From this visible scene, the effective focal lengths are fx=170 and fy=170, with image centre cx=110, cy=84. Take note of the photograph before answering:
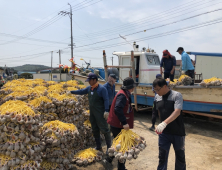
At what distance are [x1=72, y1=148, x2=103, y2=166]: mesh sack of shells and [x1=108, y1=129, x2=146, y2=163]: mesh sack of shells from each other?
1.25m

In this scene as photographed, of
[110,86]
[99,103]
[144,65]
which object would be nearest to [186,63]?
[144,65]

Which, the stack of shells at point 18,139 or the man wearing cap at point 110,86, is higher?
the man wearing cap at point 110,86

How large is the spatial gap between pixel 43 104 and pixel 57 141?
89 cm

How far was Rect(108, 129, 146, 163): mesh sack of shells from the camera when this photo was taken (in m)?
2.52

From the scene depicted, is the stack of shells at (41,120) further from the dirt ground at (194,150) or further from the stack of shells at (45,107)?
the dirt ground at (194,150)

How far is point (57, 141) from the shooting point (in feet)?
9.82

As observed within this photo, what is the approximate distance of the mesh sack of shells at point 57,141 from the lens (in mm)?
2994

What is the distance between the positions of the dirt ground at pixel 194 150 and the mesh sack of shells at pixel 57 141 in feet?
2.15

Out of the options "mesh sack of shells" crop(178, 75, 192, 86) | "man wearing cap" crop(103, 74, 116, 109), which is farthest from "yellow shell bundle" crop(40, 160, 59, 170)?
"mesh sack of shells" crop(178, 75, 192, 86)

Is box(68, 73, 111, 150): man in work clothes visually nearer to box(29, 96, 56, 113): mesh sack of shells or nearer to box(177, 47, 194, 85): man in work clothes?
box(29, 96, 56, 113): mesh sack of shells

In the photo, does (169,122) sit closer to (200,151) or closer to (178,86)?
(200,151)

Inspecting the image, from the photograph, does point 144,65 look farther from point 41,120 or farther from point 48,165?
point 48,165

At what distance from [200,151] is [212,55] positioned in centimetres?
946

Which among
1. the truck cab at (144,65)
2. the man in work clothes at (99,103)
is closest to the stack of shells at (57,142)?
the man in work clothes at (99,103)
